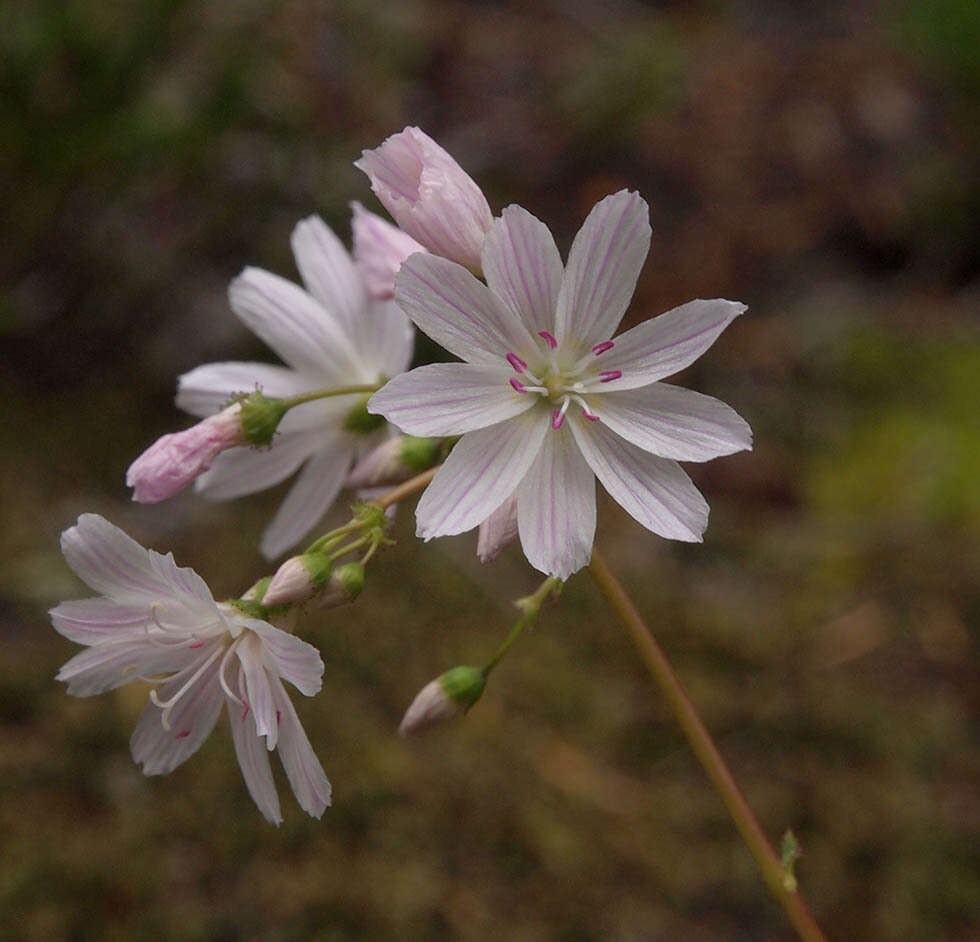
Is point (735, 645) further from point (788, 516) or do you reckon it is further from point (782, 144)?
point (782, 144)

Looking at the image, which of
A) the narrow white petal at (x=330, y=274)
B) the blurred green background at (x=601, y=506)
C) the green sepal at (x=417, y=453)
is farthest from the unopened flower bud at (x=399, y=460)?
the blurred green background at (x=601, y=506)

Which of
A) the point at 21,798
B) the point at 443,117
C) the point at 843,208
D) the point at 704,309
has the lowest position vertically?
the point at 843,208

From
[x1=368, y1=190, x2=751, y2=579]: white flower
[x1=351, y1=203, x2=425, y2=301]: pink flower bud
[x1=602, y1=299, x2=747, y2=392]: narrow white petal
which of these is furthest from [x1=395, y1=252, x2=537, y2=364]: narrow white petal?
[x1=351, y1=203, x2=425, y2=301]: pink flower bud

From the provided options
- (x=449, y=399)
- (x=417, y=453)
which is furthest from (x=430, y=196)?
(x=417, y=453)

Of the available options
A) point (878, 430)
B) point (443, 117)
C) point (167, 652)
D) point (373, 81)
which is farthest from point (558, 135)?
point (167, 652)

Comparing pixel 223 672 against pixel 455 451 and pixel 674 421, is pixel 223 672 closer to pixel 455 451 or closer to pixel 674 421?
pixel 455 451
